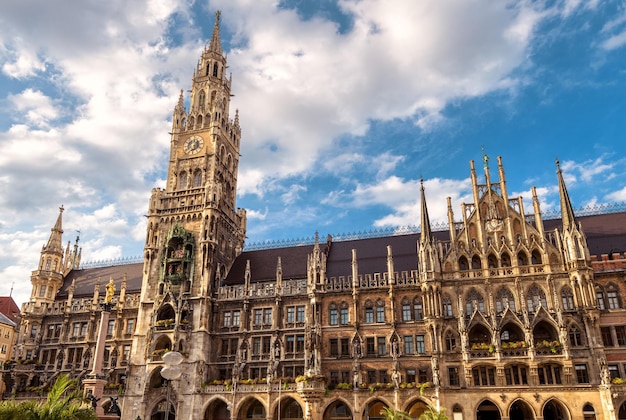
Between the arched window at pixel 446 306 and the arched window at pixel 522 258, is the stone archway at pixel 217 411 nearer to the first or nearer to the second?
the arched window at pixel 446 306

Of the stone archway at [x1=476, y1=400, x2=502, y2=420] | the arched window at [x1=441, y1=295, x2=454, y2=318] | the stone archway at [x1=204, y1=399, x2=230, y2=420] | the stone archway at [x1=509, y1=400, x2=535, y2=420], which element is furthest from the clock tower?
the stone archway at [x1=509, y1=400, x2=535, y2=420]

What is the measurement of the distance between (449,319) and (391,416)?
16996 mm

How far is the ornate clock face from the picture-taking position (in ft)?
225

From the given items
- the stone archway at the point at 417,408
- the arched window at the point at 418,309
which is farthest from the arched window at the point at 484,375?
the arched window at the point at 418,309

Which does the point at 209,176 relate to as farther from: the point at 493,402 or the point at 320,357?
the point at 493,402

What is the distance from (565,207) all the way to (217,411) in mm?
41151

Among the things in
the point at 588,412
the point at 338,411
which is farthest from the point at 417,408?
the point at 588,412

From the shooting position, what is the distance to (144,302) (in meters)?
60.0

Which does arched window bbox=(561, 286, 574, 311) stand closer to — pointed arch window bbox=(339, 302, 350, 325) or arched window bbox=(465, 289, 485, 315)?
arched window bbox=(465, 289, 485, 315)

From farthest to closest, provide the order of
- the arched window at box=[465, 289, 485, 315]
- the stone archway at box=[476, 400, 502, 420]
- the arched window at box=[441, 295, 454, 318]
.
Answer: the arched window at box=[441, 295, 454, 318] → the arched window at box=[465, 289, 485, 315] → the stone archway at box=[476, 400, 502, 420]

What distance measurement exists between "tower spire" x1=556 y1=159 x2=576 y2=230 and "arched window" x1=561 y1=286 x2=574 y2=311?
19.3ft

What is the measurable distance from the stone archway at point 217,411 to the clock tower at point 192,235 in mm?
2329

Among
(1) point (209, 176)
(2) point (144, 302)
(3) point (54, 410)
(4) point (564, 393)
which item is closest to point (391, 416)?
(4) point (564, 393)

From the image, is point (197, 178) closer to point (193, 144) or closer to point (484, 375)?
point (193, 144)
